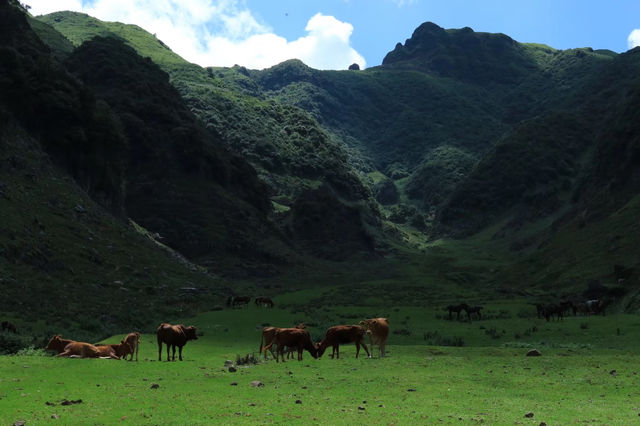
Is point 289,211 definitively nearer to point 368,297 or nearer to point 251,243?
point 251,243

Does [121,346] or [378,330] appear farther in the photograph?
[378,330]

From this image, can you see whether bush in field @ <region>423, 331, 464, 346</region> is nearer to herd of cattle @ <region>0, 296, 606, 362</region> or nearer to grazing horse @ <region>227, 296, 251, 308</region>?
herd of cattle @ <region>0, 296, 606, 362</region>

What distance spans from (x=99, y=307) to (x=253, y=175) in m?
92.7

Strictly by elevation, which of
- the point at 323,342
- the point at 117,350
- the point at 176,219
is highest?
the point at 176,219

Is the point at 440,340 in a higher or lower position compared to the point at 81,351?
lower

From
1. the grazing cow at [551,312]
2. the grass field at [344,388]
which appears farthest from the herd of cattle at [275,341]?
the grazing cow at [551,312]

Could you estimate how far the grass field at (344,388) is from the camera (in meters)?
13.7

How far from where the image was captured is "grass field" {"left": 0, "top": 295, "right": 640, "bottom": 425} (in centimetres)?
1374

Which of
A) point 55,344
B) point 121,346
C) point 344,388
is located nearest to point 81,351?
point 121,346

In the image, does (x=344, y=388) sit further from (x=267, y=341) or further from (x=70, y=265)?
(x=70, y=265)

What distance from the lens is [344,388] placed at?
17672mm

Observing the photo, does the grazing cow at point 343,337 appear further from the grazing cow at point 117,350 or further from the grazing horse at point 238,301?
the grazing horse at point 238,301

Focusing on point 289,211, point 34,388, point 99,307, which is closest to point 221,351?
point 34,388

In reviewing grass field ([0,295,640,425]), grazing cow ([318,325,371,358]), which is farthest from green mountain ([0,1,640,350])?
grass field ([0,295,640,425])
